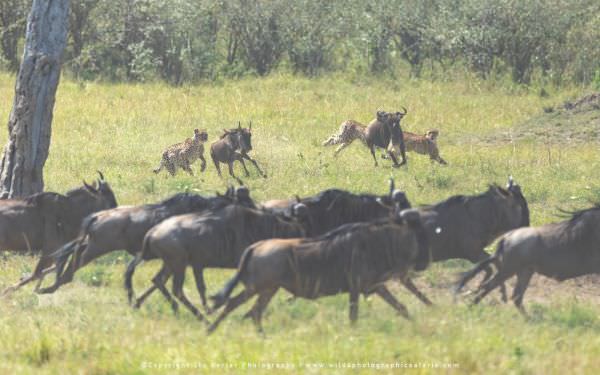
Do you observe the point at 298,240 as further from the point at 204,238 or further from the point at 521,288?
the point at 521,288

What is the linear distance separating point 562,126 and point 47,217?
39.0 ft

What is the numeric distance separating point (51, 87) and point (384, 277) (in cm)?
543

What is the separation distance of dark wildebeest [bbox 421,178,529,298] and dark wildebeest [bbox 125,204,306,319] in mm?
1643

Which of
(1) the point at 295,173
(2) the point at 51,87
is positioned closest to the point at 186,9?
(1) the point at 295,173

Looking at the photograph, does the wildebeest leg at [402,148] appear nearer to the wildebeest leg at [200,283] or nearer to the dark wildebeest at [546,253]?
the dark wildebeest at [546,253]

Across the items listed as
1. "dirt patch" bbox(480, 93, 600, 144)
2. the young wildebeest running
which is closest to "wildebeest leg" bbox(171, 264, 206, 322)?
the young wildebeest running

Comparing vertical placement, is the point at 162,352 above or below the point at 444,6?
below

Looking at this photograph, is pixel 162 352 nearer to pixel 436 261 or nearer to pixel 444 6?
pixel 436 261

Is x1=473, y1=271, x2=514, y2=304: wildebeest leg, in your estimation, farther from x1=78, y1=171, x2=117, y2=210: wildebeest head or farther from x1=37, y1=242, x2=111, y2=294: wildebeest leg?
x1=78, y1=171, x2=117, y2=210: wildebeest head

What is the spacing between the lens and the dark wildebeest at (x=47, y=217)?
10.9 metres

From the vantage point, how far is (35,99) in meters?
13.0

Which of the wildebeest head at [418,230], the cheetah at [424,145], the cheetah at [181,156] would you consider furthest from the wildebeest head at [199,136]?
the wildebeest head at [418,230]

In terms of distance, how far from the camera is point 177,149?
56.2 feet

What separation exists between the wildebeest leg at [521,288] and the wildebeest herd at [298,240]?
0.04 ft
